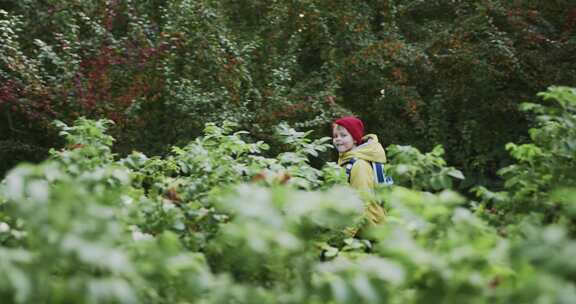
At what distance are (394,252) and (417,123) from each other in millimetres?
5437

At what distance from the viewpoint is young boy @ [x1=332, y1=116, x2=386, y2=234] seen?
3967 millimetres

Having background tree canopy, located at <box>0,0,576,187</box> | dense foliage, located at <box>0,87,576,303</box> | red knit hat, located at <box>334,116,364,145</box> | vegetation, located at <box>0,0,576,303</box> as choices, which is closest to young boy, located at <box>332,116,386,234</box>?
red knit hat, located at <box>334,116,364,145</box>

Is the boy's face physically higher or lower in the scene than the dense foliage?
lower

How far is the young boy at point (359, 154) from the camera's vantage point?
3.97 metres

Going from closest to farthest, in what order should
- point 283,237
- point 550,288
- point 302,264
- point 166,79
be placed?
1. point 550,288
2. point 283,237
3. point 302,264
4. point 166,79

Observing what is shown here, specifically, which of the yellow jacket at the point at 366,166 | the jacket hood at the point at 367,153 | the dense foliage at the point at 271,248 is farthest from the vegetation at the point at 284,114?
the jacket hood at the point at 367,153

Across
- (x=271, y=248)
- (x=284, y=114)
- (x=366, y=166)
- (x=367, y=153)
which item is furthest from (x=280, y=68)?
(x=271, y=248)

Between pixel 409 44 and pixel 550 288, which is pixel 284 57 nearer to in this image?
pixel 409 44

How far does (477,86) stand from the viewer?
6.82 meters

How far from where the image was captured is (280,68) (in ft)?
22.0

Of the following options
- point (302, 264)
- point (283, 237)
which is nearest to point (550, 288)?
point (283, 237)

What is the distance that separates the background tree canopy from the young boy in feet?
6.45

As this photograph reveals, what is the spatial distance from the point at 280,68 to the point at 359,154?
2758 millimetres

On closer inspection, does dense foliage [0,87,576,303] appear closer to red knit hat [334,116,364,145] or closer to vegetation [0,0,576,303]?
vegetation [0,0,576,303]
